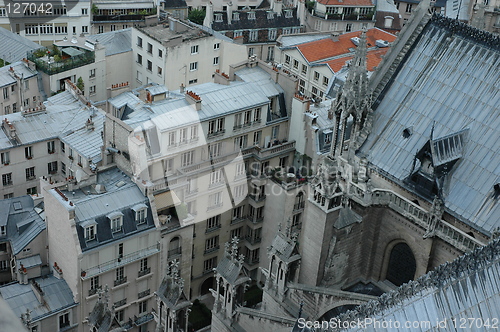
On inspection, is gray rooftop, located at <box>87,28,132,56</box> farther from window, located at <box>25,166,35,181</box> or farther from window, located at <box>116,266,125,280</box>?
window, located at <box>116,266,125,280</box>

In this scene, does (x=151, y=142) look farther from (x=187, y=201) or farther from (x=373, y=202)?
(x=373, y=202)

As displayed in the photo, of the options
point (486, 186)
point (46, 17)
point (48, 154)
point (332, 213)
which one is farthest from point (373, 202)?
point (46, 17)

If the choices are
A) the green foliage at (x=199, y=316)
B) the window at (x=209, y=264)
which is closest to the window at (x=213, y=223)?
the window at (x=209, y=264)

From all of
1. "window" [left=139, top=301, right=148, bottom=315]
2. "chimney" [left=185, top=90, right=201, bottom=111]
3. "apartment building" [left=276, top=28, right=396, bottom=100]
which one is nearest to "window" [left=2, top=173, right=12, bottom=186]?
"window" [left=139, top=301, right=148, bottom=315]

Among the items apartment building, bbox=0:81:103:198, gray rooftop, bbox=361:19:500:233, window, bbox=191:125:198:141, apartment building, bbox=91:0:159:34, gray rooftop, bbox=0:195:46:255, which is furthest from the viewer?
apartment building, bbox=91:0:159:34

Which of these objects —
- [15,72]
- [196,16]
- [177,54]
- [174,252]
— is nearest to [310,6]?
[196,16]

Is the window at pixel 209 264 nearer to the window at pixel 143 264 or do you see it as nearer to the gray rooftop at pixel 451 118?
the window at pixel 143 264
